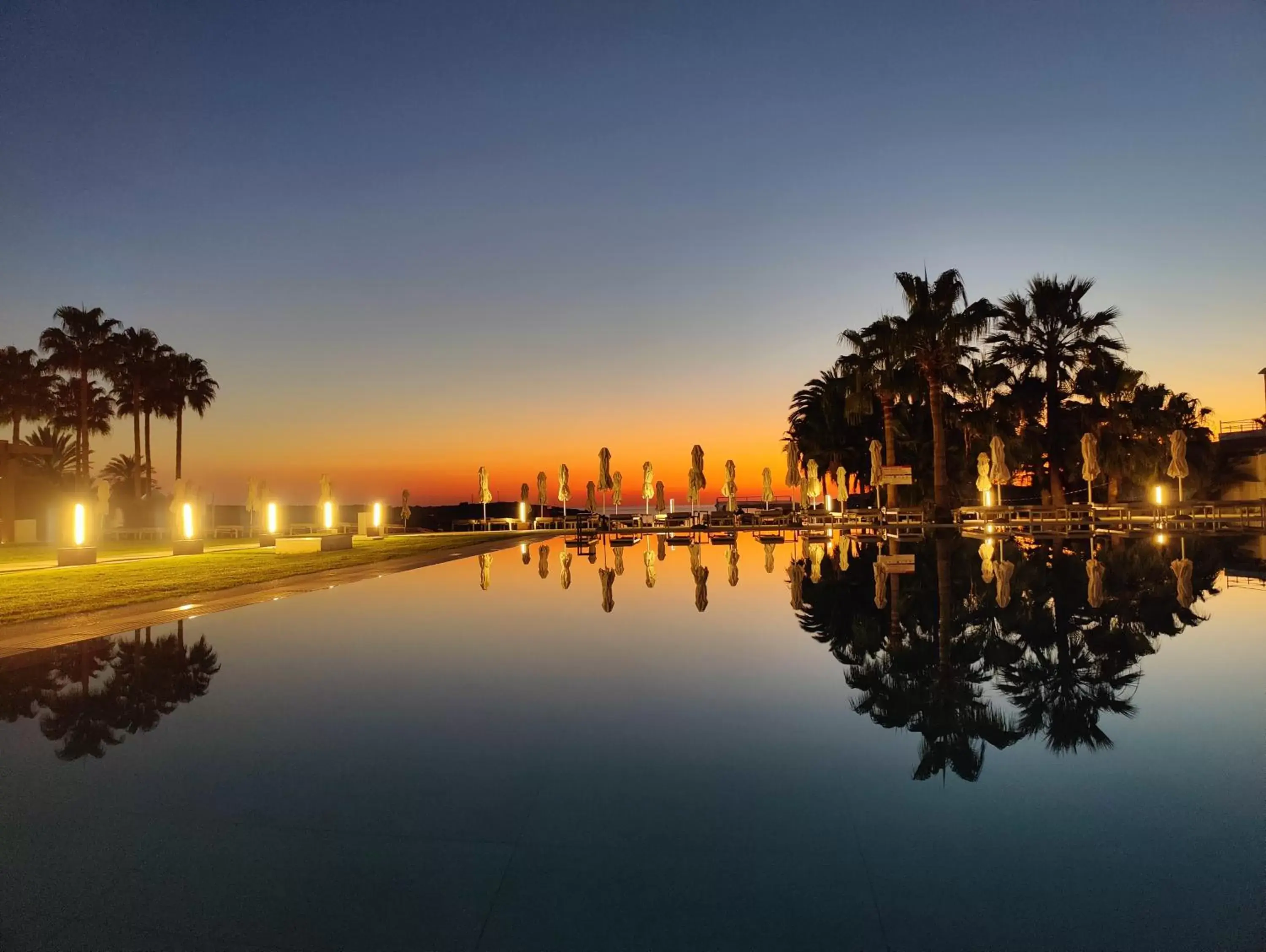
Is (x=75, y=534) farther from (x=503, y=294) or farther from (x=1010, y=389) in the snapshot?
(x=1010, y=389)

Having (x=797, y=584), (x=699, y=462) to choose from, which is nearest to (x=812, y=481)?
(x=699, y=462)

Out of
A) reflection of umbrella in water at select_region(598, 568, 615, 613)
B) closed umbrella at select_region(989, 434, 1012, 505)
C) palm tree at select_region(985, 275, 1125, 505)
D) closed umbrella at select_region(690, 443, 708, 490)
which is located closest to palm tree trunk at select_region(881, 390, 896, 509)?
closed umbrella at select_region(989, 434, 1012, 505)

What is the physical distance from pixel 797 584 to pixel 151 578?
38.8 ft

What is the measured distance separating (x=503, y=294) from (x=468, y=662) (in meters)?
27.2

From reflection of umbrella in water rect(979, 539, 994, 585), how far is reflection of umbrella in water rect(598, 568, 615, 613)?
553 centimetres

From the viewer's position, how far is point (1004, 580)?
10469 millimetres

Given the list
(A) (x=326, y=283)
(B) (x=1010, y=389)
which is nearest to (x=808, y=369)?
(B) (x=1010, y=389)

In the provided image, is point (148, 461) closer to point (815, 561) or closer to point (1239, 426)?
point (815, 561)

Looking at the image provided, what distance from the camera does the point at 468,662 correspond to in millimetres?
6070

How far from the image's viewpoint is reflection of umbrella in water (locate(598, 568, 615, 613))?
30.8 ft

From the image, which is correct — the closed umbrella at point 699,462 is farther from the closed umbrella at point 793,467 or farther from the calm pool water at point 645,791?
the calm pool water at point 645,791

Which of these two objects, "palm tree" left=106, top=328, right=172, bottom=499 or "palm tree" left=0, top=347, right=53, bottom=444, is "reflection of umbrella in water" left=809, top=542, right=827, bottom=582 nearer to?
"palm tree" left=106, top=328, right=172, bottom=499

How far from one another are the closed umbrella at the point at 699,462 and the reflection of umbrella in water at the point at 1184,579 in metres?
19.4

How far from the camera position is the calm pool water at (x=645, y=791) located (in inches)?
82.1
